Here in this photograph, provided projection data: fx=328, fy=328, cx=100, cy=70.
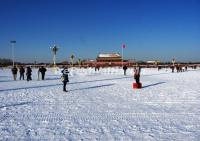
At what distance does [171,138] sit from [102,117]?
312 cm

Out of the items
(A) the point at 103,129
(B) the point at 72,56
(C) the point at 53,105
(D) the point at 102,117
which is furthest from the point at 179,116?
(B) the point at 72,56

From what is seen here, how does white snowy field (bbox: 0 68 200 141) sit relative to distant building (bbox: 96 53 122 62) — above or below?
below

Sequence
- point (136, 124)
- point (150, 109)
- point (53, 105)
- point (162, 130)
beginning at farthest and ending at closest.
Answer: point (53, 105) → point (150, 109) → point (136, 124) → point (162, 130)

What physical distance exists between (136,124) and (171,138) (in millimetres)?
1732

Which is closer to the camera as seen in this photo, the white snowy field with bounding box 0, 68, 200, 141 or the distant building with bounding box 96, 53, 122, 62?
the white snowy field with bounding box 0, 68, 200, 141

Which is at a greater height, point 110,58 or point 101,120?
point 110,58

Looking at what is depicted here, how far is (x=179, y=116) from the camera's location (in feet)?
32.9

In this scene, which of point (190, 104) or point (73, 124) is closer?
point (73, 124)

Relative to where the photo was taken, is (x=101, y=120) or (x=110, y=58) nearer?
(x=101, y=120)

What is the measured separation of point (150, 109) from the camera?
11555 millimetres

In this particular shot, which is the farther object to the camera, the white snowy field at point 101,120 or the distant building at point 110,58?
the distant building at point 110,58

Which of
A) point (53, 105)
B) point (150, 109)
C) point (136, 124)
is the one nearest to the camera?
point (136, 124)

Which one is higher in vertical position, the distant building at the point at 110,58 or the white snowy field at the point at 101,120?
the distant building at the point at 110,58

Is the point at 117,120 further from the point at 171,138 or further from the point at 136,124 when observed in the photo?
the point at 171,138
